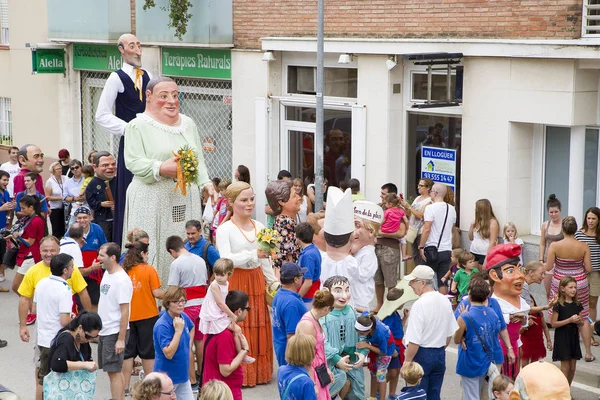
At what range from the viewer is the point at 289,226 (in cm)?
1018

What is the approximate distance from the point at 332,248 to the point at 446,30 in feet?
18.3

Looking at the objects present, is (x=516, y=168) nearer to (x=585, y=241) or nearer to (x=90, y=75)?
(x=585, y=241)

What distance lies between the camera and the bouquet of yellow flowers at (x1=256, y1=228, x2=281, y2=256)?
979 cm

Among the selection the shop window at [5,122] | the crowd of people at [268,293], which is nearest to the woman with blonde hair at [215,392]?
the crowd of people at [268,293]

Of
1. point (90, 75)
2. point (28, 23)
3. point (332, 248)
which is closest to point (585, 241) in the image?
point (332, 248)

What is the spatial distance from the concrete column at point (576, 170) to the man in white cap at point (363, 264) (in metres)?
3.69

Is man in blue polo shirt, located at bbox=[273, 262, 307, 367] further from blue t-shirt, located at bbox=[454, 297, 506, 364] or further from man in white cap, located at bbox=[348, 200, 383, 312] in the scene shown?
blue t-shirt, located at bbox=[454, 297, 506, 364]

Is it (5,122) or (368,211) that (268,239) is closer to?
(368,211)

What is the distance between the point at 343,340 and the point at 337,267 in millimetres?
1229

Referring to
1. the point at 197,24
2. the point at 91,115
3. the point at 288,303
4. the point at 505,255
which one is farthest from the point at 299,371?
the point at 91,115

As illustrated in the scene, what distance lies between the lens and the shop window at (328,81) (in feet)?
52.5

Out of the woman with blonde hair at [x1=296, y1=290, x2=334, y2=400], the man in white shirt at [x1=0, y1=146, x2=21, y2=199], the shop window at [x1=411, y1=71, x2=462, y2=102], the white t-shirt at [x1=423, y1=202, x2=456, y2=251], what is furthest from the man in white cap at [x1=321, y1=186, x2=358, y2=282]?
the man in white shirt at [x1=0, y1=146, x2=21, y2=199]

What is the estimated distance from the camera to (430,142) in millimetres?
14961

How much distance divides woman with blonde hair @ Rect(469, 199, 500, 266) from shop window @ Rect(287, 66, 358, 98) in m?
3.56
